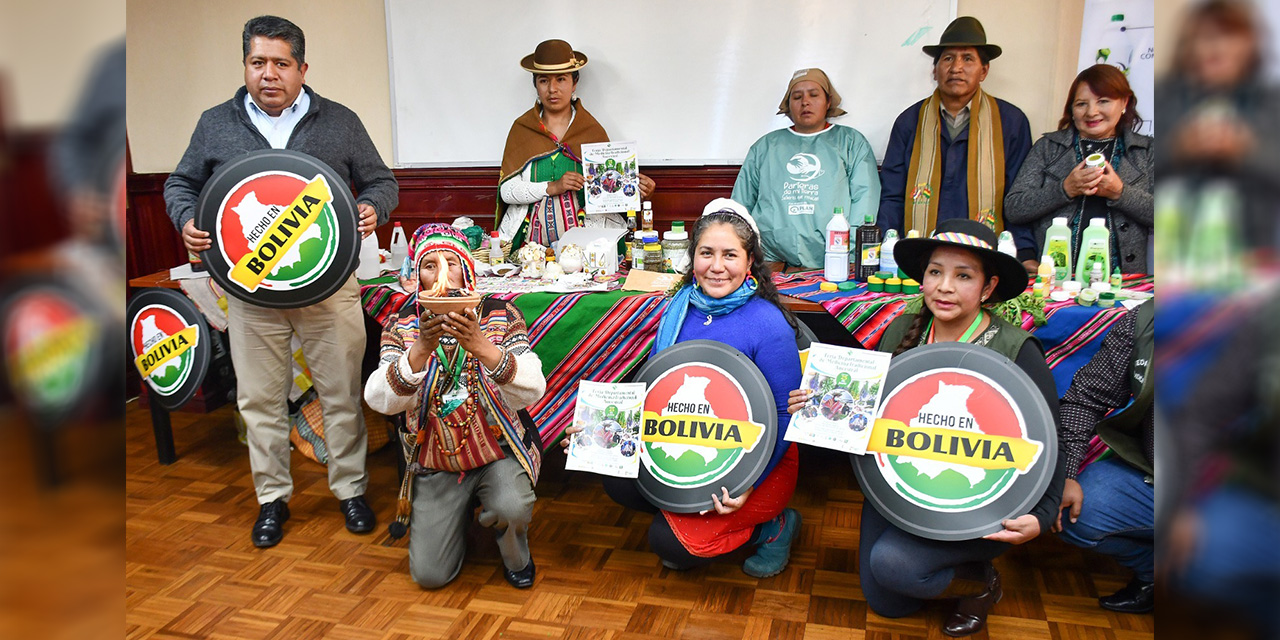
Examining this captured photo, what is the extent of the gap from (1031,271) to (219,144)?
303 cm

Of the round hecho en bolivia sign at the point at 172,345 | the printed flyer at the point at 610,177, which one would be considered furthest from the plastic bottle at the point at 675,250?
the round hecho en bolivia sign at the point at 172,345

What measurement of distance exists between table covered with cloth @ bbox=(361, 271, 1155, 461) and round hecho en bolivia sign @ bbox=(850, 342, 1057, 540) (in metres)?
0.65

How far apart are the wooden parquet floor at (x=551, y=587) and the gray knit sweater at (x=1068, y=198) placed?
1188 millimetres

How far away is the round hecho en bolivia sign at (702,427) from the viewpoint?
2674 mm

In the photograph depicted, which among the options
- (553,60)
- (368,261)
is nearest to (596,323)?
(368,261)

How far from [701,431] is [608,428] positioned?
0.94 feet

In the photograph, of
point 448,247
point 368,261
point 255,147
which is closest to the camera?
point 448,247

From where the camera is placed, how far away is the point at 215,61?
17.2 feet

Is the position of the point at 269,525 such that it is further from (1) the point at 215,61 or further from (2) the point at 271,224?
(1) the point at 215,61

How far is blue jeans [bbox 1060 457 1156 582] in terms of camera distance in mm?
2490
